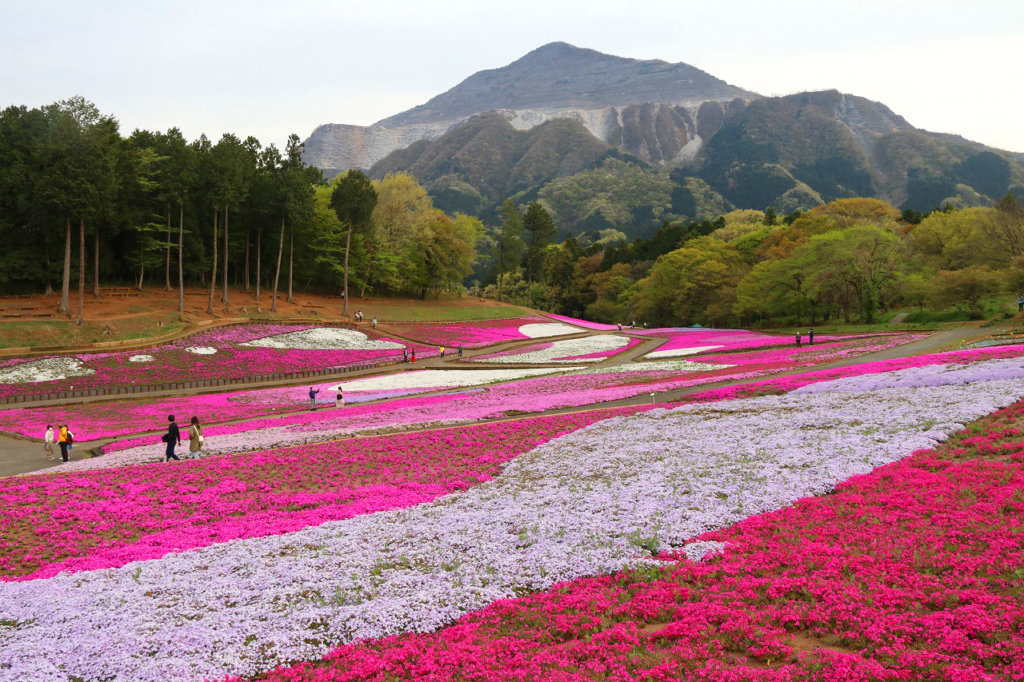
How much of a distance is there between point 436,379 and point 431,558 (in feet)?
119

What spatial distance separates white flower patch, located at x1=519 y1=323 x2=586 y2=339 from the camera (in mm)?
80188

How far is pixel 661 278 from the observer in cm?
10306

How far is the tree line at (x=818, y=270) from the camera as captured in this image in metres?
65.6

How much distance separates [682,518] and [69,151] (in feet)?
194

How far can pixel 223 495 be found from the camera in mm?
Answer: 18516

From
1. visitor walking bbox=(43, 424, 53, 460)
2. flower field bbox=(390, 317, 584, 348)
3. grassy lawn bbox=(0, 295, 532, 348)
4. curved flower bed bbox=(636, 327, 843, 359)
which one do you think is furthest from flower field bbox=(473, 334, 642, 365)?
visitor walking bbox=(43, 424, 53, 460)

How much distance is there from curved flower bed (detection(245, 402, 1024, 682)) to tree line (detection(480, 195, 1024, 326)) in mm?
58036

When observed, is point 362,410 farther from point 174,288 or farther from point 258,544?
point 174,288

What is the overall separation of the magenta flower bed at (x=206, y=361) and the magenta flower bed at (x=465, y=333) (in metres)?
6.30

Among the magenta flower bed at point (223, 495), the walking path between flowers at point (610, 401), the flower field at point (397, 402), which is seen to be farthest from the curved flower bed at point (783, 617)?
the flower field at point (397, 402)

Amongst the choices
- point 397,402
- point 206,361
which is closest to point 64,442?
point 397,402

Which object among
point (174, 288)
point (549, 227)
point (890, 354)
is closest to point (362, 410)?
point (890, 354)

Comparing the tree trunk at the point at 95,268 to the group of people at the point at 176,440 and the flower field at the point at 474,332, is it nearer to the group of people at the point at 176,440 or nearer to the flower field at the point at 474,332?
the flower field at the point at 474,332

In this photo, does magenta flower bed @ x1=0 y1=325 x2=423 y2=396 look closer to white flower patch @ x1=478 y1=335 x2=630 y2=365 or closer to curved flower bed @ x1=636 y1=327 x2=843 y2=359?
white flower patch @ x1=478 y1=335 x2=630 y2=365
